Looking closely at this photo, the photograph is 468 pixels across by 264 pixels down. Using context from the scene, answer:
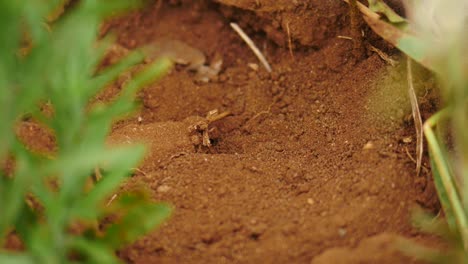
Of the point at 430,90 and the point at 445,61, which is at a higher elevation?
the point at 445,61

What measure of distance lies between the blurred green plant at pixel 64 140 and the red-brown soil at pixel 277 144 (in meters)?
0.31

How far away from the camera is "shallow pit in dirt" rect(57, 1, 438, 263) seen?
80.3 inches

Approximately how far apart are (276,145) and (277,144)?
0.04 ft

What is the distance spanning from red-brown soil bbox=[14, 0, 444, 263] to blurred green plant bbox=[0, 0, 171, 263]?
1.01 ft

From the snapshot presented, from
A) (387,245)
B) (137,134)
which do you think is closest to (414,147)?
(387,245)

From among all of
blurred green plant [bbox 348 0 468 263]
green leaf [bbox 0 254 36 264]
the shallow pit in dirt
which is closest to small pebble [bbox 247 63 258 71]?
the shallow pit in dirt

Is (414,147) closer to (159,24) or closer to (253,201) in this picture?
(253,201)

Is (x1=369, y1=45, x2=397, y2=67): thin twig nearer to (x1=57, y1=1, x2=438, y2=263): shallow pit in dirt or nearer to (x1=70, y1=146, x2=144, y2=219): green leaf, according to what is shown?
(x1=57, y1=1, x2=438, y2=263): shallow pit in dirt

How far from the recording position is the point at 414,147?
229cm

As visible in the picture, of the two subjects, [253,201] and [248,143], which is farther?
[248,143]

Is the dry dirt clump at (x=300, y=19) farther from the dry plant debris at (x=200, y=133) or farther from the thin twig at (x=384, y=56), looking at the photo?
the dry plant debris at (x=200, y=133)

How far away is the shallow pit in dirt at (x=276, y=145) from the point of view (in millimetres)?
2039

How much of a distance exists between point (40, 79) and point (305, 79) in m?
1.27

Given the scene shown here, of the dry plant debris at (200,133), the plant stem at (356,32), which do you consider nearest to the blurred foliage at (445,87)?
the plant stem at (356,32)
